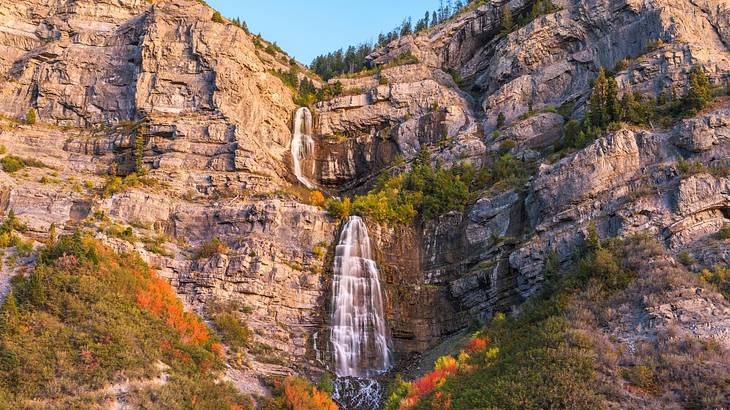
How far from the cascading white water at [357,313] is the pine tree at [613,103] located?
64.4ft

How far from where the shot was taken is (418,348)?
145 ft

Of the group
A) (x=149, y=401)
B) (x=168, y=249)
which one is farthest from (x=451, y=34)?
(x=149, y=401)

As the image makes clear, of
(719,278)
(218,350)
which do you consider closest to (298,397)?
(218,350)

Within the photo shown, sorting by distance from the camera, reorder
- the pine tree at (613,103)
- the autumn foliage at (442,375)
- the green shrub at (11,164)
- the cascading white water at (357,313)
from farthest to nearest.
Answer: the green shrub at (11,164) → the pine tree at (613,103) → the cascading white water at (357,313) → the autumn foliage at (442,375)

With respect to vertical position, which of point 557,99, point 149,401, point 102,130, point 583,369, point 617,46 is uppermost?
point 617,46

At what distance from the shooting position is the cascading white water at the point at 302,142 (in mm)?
61188

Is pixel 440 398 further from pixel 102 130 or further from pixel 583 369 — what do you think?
pixel 102 130

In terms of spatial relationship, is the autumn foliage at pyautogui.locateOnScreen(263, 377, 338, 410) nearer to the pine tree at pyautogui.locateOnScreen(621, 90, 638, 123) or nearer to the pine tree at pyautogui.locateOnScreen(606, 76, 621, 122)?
the pine tree at pyautogui.locateOnScreen(606, 76, 621, 122)

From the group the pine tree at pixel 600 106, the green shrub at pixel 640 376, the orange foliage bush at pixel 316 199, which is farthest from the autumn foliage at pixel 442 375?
the orange foliage bush at pixel 316 199

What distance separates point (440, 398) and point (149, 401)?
43.0 ft

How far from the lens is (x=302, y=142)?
2530 inches

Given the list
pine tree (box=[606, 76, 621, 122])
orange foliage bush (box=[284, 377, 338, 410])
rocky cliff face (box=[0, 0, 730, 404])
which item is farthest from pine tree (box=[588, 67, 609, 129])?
orange foliage bush (box=[284, 377, 338, 410])

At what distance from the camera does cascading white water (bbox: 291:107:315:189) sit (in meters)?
61.2

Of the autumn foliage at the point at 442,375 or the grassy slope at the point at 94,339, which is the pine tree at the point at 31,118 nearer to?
the grassy slope at the point at 94,339
